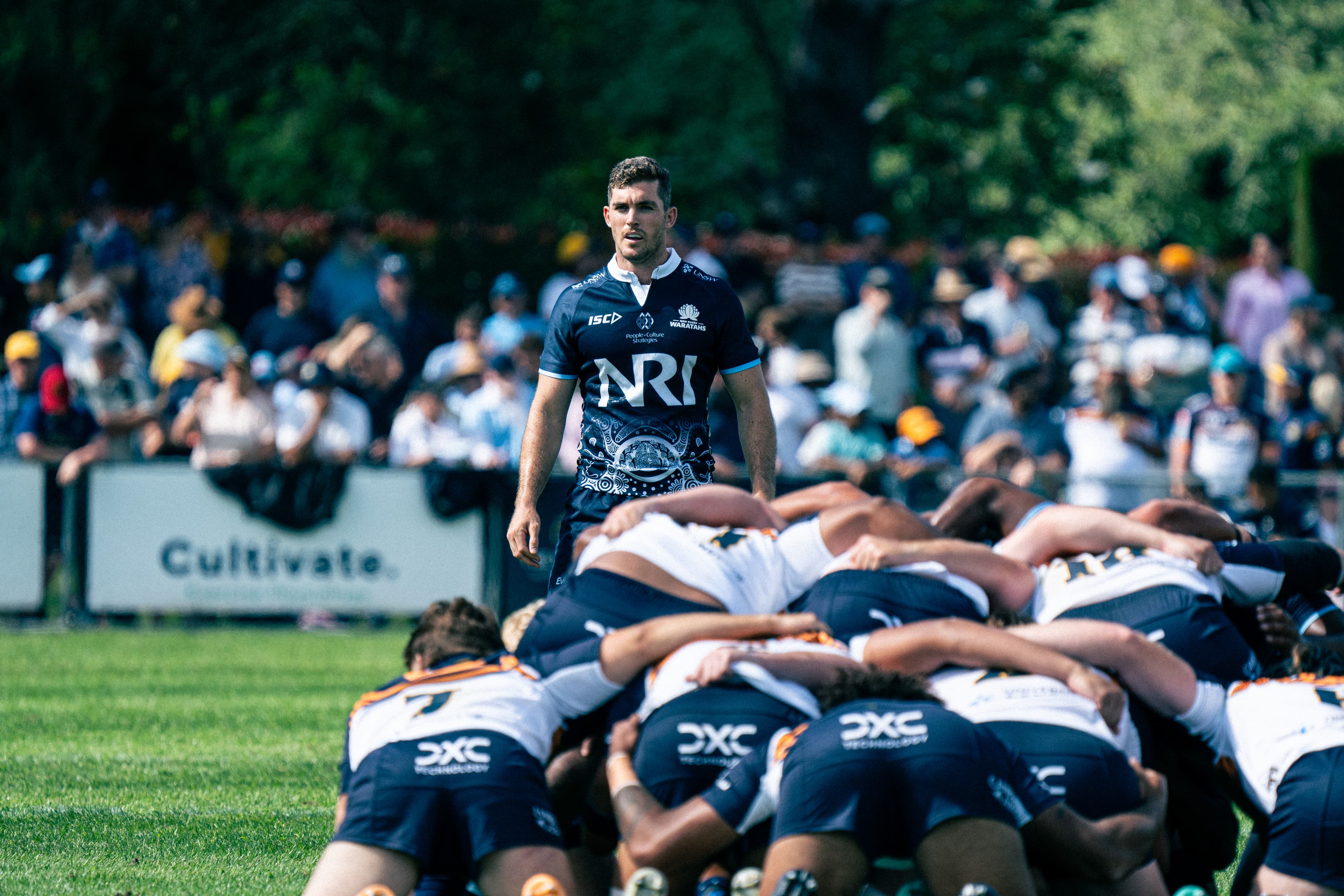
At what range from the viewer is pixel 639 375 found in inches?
261

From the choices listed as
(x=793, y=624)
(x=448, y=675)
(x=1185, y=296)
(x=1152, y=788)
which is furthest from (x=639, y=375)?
(x=1185, y=296)

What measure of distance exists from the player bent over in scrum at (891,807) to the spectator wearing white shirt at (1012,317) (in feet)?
37.2

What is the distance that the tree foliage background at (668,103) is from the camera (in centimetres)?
1875

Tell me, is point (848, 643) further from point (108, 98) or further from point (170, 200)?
point (170, 200)

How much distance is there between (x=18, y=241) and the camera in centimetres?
1555

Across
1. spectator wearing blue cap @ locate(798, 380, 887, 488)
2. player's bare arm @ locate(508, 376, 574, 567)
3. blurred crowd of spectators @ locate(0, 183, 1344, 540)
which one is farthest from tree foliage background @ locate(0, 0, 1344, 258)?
player's bare arm @ locate(508, 376, 574, 567)

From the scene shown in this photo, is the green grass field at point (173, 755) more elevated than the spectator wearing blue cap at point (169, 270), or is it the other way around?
the spectator wearing blue cap at point (169, 270)

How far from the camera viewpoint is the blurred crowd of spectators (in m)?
13.0

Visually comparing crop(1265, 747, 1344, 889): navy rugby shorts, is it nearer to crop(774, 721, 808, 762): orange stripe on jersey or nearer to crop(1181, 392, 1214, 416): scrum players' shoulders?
crop(774, 721, 808, 762): orange stripe on jersey

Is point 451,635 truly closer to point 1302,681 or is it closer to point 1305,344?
point 1302,681

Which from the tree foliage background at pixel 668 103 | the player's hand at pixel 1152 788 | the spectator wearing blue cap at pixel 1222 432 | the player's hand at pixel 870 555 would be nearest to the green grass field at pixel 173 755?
the player's hand at pixel 1152 788

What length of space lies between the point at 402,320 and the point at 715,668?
1049 centimetres

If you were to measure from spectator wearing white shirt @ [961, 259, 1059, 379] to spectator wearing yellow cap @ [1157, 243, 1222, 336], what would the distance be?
1153mm

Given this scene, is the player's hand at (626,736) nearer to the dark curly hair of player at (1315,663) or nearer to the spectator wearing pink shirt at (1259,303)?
the dark curly hair of player at (1315,663)
